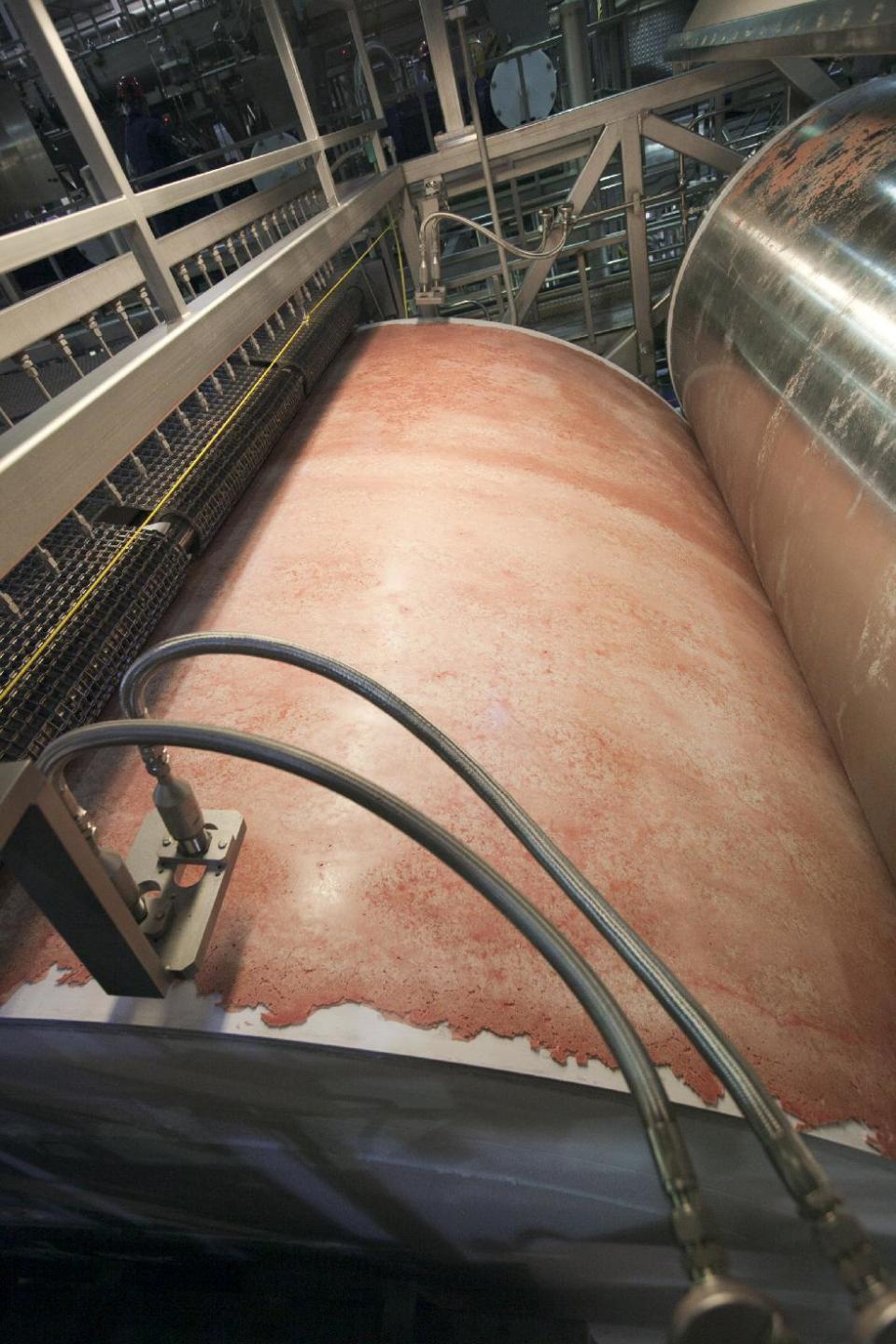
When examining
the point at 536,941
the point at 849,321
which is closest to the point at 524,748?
the point at 536,941

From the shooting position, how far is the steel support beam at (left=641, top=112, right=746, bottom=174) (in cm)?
315

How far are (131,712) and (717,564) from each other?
1.51 meters

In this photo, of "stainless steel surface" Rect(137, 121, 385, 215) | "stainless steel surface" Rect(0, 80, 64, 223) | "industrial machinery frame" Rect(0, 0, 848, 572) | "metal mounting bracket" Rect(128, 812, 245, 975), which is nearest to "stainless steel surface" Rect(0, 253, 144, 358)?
"industrial machinery frame" Rect(0, 0, 848, 572)

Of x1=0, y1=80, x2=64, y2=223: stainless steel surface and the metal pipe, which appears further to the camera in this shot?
the metal pipe

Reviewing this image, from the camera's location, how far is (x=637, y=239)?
344 cm

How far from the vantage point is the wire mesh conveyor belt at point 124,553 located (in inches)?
43.3

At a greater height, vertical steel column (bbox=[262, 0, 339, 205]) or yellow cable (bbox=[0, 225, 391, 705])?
vertical steel column (bbox=[262, 0, 339, 205])

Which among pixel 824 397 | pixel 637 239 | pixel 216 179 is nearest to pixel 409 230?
pixel 637 239

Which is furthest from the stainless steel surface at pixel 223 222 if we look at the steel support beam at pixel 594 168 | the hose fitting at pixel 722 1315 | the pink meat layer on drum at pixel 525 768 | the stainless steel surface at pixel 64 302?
the hose fitting at pixel 722 1315

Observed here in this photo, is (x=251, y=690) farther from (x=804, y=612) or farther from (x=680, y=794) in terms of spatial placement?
(x=804, y=612)

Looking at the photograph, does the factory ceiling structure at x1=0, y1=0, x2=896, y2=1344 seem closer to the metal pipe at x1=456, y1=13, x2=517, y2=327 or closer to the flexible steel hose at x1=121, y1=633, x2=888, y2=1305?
the flexible steel hose at x1=121, y1=633, x2=888, y2=1305

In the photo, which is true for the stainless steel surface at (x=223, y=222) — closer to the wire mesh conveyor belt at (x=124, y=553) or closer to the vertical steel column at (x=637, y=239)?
the wire mesh conveyor belt at (x=124, y=553)

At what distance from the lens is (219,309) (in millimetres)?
1496

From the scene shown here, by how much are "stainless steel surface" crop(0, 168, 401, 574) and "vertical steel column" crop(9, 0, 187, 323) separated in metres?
0.07
